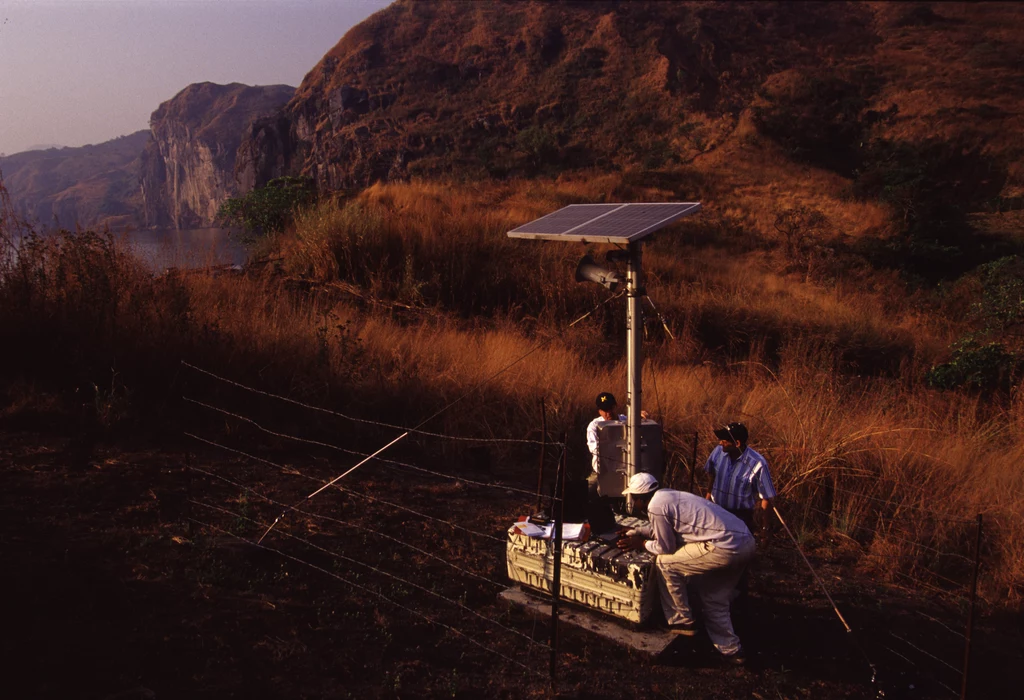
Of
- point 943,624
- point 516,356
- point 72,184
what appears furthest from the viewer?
point 72,184

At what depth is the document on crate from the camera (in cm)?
505

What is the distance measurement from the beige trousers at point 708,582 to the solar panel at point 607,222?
2091 millimetres

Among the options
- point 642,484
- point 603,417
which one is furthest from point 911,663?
point 603,417

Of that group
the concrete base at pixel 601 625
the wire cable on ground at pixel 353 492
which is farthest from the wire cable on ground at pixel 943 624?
the wire cable on ground at pixel 353 492

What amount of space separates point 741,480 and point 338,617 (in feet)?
9.66

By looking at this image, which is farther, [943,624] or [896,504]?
[896,504]

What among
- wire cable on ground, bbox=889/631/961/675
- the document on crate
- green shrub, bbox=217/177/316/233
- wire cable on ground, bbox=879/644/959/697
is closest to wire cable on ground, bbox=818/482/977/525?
wire cable on ground, bbox=889/631/961/675

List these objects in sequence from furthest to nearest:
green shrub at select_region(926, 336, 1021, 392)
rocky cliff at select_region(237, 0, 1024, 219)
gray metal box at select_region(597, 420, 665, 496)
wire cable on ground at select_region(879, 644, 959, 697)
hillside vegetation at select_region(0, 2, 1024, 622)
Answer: rocky cliff at select_region(237, 0, 1024, 219)
green shrub at select_region(926, 336, 1021, 392)
hillside vegetation at select_region(0, 2, 1024, 622)
gray metal box at select_region(597, 420, 665, 496)
wire cable on ground at select_region(879, 644, 959, 697)

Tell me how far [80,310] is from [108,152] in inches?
3172

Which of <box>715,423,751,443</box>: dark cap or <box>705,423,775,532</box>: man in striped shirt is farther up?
<box>715,423,751,443</box>: dark cap

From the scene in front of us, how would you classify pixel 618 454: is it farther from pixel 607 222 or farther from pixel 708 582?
pixel 607 222

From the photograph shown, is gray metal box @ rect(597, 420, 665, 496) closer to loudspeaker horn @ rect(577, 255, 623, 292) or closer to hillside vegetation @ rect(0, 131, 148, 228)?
loudspeaker horn @ rect(577, 255, 623, 292)

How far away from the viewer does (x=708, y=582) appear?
4.72 m

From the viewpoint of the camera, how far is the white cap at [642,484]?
15.9ft
